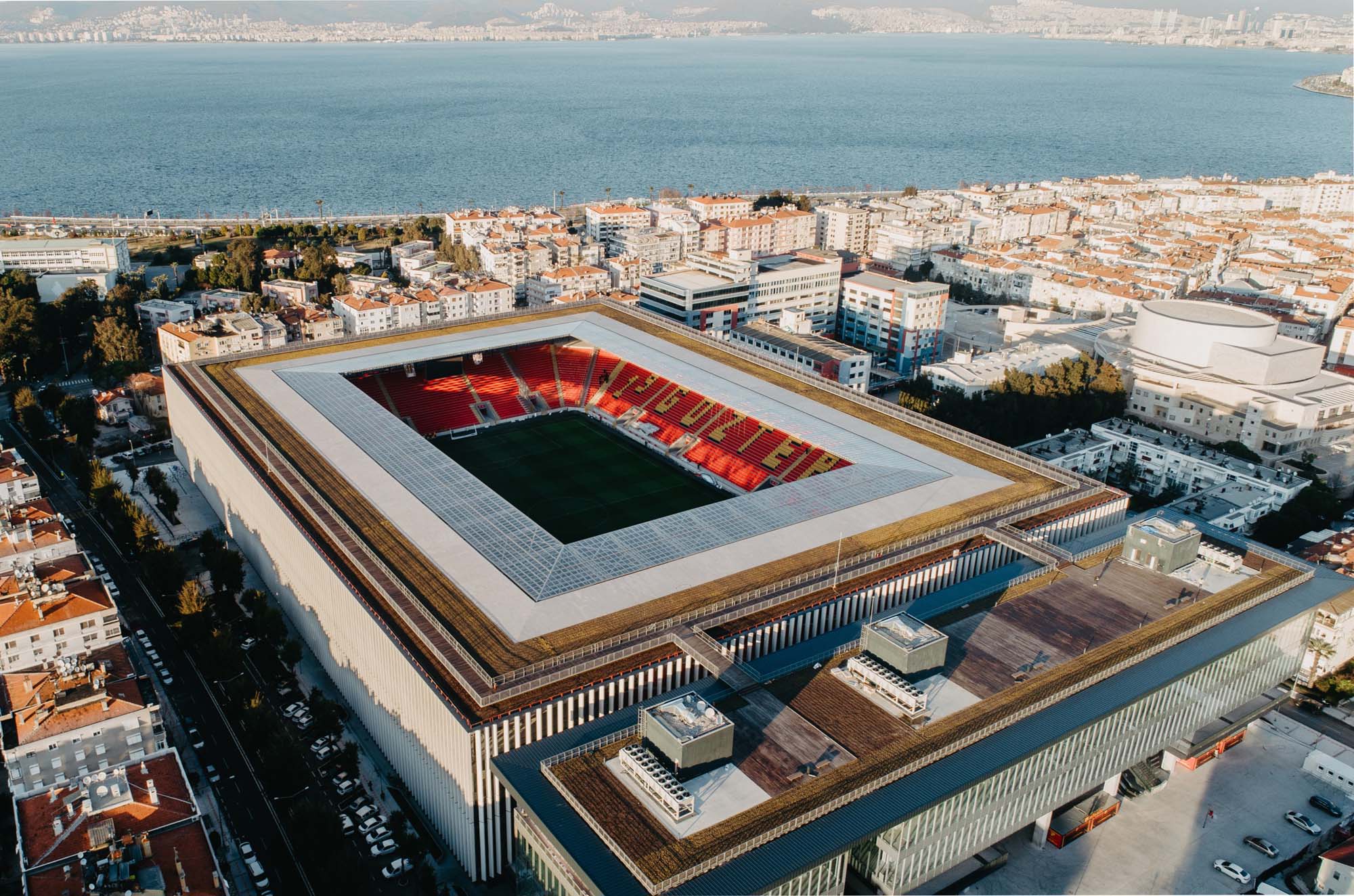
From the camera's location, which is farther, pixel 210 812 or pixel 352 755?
pixel 352 755

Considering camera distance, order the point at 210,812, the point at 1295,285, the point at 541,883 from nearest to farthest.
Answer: the point at 541,883 < the point at 210,812 < the point at 1295,285

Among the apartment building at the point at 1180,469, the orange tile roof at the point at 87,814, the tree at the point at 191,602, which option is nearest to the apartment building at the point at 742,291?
the apartment building at the point at 1180,469

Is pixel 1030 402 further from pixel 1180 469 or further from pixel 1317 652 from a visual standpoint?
pixel 1317 652

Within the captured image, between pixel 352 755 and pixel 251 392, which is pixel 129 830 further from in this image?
pixel 251 392

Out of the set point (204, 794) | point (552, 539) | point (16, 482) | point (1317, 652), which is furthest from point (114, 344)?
point (1317, 652)

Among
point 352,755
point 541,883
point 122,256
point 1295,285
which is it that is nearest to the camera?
point 541,883

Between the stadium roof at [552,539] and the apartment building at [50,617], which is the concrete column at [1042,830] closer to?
the stadium roof at [552,539]

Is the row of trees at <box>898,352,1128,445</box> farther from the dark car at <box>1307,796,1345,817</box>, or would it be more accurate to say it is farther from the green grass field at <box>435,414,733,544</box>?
the dark car at <box>1307,796,1345,817</box>

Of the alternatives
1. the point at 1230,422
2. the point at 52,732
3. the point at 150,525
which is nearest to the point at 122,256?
the point at 150,525
